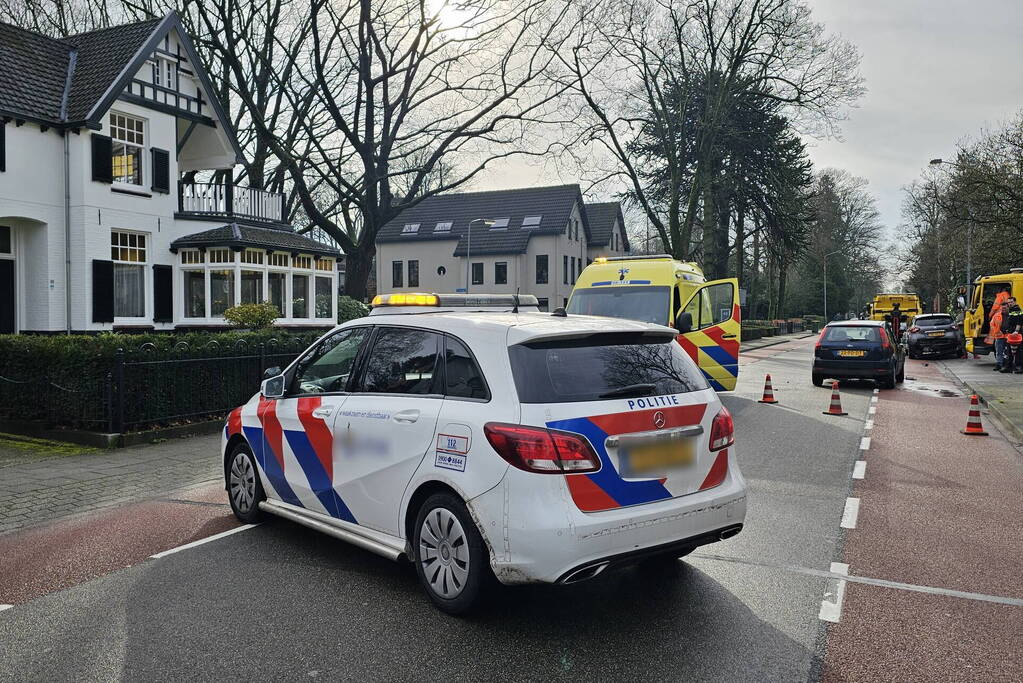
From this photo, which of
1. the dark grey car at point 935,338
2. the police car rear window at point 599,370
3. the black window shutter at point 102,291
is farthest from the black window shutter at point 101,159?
the dark grey car at point 935,338

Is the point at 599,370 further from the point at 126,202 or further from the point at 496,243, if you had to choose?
the point at 496,243

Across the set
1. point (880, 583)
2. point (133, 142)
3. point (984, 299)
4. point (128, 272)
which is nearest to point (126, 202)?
point (133, 142)

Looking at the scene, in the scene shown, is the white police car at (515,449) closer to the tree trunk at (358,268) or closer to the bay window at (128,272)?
the bay window at (128,272)

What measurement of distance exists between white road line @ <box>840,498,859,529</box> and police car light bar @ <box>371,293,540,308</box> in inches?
120

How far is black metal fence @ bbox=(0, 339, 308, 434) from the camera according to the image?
34.3 feet

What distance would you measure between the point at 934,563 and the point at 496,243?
5579 cm

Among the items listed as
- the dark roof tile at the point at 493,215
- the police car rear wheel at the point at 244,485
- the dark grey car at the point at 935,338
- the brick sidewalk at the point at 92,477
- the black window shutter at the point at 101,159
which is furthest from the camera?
the dark roof tile at the point at 493,215

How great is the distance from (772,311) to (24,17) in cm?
5335

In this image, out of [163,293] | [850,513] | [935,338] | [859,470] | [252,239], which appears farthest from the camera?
[935,338]

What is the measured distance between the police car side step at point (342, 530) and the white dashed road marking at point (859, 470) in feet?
17.7

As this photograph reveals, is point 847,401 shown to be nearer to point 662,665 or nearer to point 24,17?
point 662,665

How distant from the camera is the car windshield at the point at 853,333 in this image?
58.4ft

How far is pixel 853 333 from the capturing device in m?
18.0

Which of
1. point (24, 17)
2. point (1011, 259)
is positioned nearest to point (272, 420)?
point (24, 17)
